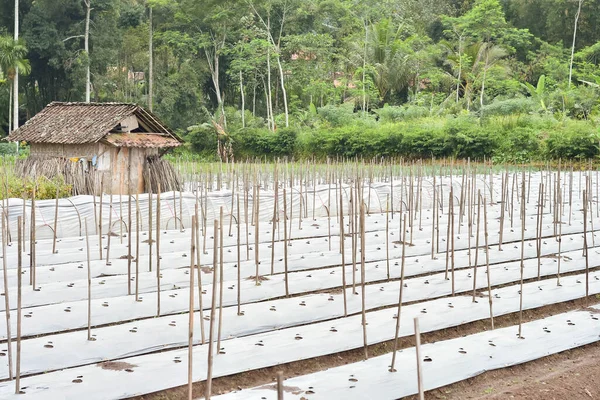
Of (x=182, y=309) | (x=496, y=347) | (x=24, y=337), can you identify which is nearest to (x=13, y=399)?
(x=24, y=337)

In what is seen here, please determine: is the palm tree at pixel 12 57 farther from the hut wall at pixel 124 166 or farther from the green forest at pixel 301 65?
the hut wall at pixel 124 166

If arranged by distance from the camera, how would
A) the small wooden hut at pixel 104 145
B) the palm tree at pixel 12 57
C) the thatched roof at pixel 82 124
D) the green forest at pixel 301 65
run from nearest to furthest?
the small wooden hut at pixel 104 145
the thatched roof at pixel 82 124
the palm tree at pixel 12 57
the green forest at pixel 301 65

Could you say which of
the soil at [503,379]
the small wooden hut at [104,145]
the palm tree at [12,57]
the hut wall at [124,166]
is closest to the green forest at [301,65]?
the palm tree at [12,57]

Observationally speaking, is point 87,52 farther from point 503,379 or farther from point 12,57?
point 503,379

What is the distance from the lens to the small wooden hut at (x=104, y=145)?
11.8 meters

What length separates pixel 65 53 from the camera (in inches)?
883

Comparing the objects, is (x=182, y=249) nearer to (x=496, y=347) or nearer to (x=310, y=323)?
(x=310, y=323)

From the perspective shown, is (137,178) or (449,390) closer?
(449,390)

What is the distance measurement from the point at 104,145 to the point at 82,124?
0.72m

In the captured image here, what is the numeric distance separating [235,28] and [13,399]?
76.1 feet

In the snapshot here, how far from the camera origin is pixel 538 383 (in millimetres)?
4008

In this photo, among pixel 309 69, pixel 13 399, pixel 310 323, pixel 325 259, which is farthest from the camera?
pixel 309 69

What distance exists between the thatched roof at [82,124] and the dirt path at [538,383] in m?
8.80

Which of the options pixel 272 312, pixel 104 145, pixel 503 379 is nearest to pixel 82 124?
pixel 104 145
